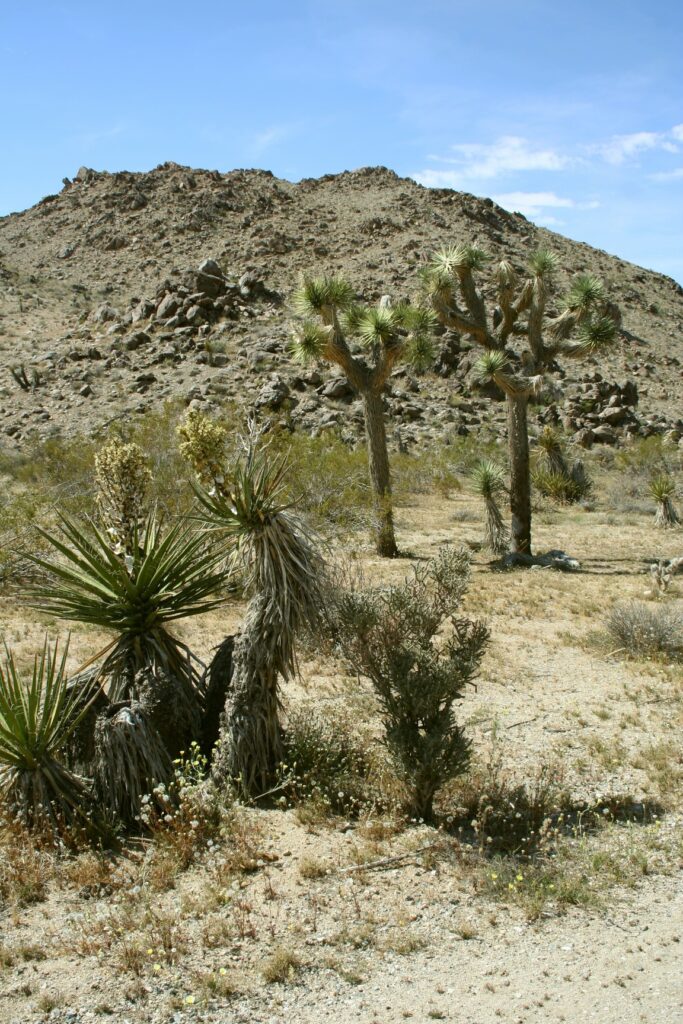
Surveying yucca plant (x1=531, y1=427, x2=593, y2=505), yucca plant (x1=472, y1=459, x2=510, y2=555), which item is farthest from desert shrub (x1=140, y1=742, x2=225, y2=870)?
yucca plant (x1=531, y1=427, x2=593, y2=505)

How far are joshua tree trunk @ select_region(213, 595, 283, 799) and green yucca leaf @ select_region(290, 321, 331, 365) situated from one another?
980cm

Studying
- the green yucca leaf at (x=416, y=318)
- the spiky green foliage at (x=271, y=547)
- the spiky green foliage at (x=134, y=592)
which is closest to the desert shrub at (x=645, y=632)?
the spiky green foliage at (x=271, y=547)

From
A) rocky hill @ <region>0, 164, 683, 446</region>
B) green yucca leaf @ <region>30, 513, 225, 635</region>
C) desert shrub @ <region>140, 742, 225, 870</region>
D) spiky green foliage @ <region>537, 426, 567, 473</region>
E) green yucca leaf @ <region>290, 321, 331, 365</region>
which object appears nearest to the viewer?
desert shrub @ <region>140, 742, 225, 870</region>

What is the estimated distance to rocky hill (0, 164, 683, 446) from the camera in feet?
100

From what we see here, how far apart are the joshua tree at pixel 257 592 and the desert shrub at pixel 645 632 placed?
4944 millimetres

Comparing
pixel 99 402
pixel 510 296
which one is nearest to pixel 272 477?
pixel 510 296

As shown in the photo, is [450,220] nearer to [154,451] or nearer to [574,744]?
[154,451]

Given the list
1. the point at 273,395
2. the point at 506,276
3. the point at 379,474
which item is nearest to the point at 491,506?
the point at 379,474

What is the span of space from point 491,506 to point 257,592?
443 inches

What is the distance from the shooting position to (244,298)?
124 feet

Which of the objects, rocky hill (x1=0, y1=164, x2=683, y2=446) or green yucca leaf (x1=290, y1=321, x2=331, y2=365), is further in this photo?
rocky hill (x1=0, y1=164, x2=683, y2=446)

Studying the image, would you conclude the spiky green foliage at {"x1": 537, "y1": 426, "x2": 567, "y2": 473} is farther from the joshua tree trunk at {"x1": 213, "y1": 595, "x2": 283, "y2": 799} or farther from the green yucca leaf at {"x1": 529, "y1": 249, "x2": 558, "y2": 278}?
the joshua tree trunk at {"x1": 213, "y1": 595, "x2": 283, "y2": 799}

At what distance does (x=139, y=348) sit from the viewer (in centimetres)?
3444

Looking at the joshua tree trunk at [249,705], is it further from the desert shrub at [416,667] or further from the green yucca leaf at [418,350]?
the green yucca leaf at [418,350]
